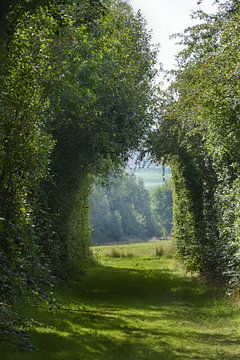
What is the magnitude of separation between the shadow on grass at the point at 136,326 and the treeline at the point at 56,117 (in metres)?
1.37

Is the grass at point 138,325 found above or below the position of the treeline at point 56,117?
below

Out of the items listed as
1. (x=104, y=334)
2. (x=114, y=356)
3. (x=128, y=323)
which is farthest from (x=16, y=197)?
(x=128, y=323)

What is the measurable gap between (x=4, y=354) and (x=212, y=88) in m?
8.73

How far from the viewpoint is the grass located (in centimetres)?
1065

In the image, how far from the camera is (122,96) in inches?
858

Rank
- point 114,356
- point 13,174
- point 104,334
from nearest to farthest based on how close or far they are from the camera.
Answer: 1. point 13,174
2. point 114,356
3. point 104,334

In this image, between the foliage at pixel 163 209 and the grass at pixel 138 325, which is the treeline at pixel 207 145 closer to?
the grass at pixel 138 325

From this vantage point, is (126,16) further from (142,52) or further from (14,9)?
(14,9)

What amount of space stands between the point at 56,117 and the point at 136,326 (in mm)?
9276

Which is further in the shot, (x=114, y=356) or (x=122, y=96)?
(x=122, y=96)

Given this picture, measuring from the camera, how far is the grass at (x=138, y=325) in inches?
419

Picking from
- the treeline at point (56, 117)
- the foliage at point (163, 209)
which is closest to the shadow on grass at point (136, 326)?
the treeline at point (56, 117)

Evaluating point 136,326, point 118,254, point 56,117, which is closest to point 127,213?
point 118,254

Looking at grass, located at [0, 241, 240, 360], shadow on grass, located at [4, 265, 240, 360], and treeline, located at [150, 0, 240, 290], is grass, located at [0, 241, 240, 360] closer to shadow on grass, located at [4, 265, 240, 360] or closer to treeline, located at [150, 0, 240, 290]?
shadow on grass, located at [4, 265, 240, 360]
